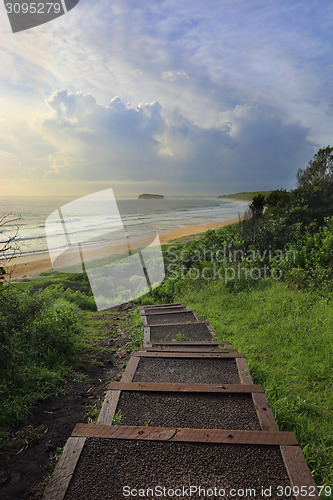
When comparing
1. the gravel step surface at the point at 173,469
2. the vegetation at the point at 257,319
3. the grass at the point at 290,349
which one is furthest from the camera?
the vegetation at the point at 257,319

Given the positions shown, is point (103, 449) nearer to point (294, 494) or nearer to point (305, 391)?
point (294, 494)

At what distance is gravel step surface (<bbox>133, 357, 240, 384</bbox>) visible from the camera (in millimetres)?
3453

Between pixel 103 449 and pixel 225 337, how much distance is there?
137 inches

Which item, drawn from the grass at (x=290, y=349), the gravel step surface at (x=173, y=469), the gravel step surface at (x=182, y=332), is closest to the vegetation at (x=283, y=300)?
the grass at (x=290, y=349)

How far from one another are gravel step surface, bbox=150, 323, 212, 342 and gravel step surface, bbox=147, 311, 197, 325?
530mm

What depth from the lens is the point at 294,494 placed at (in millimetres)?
1884

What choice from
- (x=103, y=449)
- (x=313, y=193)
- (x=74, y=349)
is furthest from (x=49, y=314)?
(x=313, y=193)

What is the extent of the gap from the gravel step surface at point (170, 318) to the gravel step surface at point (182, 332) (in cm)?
A: 53

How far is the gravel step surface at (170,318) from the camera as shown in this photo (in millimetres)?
6628

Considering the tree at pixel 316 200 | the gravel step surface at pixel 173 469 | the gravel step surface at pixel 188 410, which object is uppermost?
the tree at pixel 316 200

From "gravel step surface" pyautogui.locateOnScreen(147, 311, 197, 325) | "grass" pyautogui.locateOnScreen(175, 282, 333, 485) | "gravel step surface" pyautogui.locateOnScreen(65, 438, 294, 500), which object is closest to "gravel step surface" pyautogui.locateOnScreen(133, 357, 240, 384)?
"grass" pyautogui.locateOnScreen(175, 282, 333, 485)

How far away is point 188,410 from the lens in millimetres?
2775

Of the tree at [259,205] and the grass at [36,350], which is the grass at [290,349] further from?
the tree at [259,205]

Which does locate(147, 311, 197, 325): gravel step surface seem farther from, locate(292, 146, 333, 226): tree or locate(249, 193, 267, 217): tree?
locate(249, 193, 267, 217): tree
